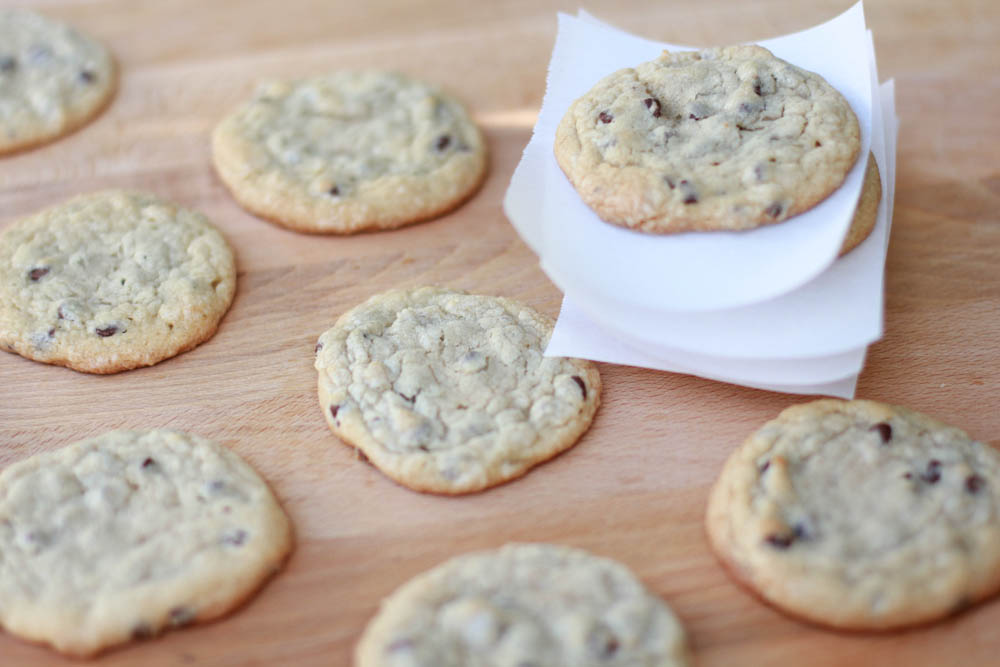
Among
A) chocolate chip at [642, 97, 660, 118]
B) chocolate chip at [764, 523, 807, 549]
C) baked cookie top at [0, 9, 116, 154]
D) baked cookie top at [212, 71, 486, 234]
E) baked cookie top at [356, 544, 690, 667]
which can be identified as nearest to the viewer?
baked cookie top at [356, 544, 690, 667]

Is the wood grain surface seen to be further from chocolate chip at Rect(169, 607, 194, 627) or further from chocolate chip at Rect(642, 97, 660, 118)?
chocolate chip at Rect(642, 97, 660, 118)

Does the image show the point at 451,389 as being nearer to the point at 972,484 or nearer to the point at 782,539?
the point at 782,539

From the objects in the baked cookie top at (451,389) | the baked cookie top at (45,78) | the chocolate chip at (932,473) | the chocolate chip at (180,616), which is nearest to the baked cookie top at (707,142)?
the baked cookie top at (451,389)

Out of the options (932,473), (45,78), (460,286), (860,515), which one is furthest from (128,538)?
(45,78)

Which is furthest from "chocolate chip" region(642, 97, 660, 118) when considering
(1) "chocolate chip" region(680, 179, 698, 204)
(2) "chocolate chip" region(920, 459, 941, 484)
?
(2) "chocolate chip" region(920, 459, 941, 484)

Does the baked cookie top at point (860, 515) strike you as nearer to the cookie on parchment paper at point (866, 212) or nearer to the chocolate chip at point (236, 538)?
the cookie on parchment paper at point (866, 212)

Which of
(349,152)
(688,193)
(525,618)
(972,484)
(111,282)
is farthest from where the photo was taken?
(349,152)

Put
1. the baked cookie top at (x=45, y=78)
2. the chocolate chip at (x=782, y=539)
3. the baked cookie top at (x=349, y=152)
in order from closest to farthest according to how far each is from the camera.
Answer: the chocolate chip at (x=782, y=539) < the baked cookie top at (x=349, y=152) < the baked cookie top at (x=45, y=78)
